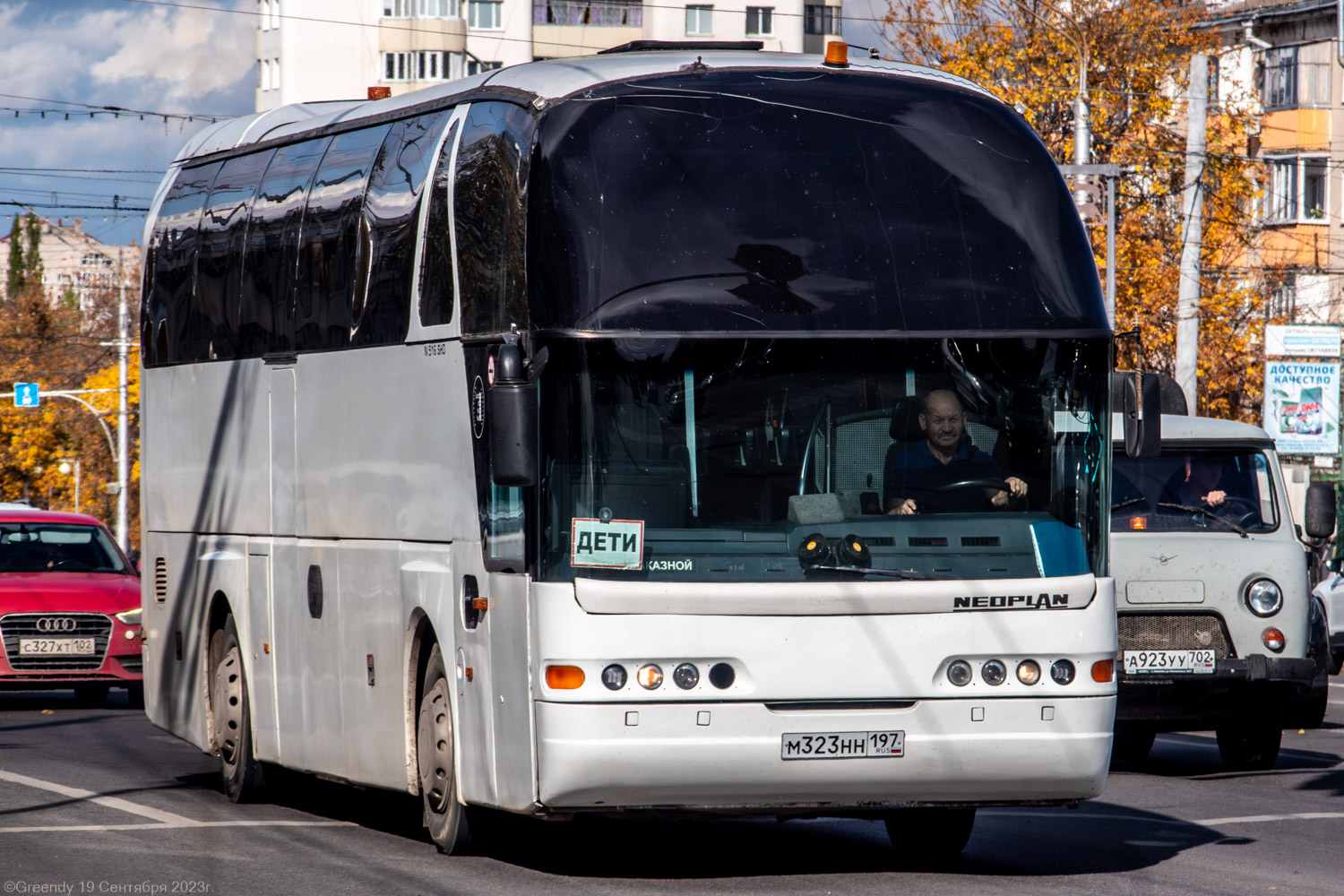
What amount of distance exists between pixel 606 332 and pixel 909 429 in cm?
131

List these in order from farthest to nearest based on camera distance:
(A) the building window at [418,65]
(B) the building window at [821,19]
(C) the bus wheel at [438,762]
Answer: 1. (B) the building window at [821,19]
2. (A) the building window at [418,65]
3. (C) the bus wheel at [438,762]

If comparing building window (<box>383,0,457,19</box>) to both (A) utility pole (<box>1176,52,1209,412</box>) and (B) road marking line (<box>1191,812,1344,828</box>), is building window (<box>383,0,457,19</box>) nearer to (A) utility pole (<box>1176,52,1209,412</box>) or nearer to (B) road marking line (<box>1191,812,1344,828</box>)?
(A) utility pole (<box>1176,52,1209,412</box>)

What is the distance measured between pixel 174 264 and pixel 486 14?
71.9 m

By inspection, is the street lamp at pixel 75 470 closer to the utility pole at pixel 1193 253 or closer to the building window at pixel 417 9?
the building window at pixel 417 9

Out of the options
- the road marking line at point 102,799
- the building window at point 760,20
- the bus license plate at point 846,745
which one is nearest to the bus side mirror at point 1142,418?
the bus license plate at point 846,745

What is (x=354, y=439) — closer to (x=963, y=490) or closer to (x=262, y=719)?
(x=262, y=719)

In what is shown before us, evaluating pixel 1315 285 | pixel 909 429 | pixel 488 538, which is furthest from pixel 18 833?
pixel 1315 285

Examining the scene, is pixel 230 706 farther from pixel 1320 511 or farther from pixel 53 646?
pixel 53 646

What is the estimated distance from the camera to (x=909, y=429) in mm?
9375

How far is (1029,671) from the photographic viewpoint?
942cm

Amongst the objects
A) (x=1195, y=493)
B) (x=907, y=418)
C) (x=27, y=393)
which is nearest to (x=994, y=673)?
(x=907, y=418)

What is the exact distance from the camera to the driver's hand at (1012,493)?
9523 millimetres

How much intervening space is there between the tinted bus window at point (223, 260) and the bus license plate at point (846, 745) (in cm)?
539

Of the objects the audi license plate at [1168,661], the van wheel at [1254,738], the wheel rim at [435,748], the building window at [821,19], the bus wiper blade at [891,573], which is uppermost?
the building window at [821,19]
